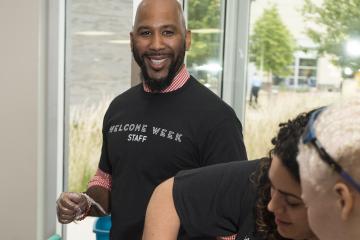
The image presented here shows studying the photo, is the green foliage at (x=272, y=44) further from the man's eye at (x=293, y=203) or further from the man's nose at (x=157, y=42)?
the man's eye at (x=293, y=203)

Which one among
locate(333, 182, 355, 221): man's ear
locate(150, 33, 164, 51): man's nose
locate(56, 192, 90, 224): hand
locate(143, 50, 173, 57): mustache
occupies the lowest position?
locate(56, 192, 90, 224): hand

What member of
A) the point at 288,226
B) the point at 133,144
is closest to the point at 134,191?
the point at 133,144

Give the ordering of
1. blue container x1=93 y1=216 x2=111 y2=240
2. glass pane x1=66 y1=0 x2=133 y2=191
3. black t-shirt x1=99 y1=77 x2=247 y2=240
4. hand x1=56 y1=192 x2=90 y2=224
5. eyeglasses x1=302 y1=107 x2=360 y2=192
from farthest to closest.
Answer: glass pane x1=66 y1=0 x2=133 y2=191 < blue container x1=93 y1=216 x2=111 y2=240 < hand x1=56 y1=192 x2=90 y2=224 < black t-shirt x1=99 y1=77 x2=247 y2=240 < eyeglasses x1=302 y1=107 x2=360 y2=192

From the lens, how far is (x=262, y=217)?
982 millimetres

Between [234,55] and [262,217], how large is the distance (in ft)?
5.81

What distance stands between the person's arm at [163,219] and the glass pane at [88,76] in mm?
1613

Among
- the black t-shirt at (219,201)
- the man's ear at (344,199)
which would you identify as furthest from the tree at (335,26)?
the man's ear at (344,199)

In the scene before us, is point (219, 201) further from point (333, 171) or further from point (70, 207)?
point (70, 207)

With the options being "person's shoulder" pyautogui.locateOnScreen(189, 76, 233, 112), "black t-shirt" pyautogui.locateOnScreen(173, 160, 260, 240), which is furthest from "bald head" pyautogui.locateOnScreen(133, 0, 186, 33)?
"black t-shirt" pyautogui.locateOnScreen(173, 160, 260, 240)

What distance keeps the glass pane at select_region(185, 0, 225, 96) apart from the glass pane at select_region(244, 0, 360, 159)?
18 centimetres

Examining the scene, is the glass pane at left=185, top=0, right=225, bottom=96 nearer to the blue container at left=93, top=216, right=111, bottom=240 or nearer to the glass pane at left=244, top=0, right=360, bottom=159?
the glass pane at left=244, top=0, right=360, bottom=159

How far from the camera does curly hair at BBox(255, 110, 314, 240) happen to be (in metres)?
0.76

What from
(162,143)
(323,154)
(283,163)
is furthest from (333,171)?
(162,143)

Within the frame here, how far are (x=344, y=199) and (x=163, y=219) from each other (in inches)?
21.7
